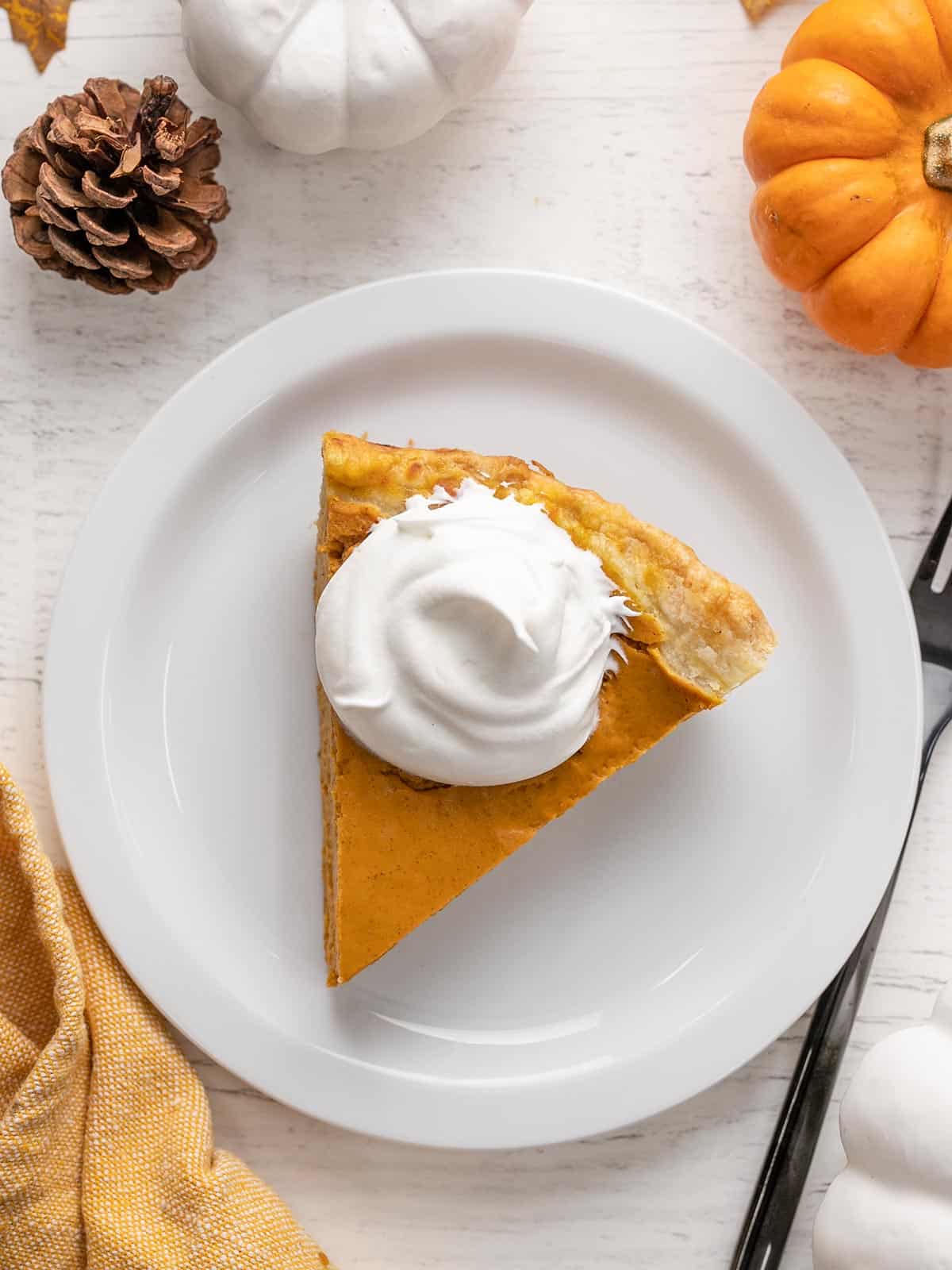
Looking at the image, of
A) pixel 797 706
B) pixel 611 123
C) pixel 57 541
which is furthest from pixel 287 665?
pixel 611 123

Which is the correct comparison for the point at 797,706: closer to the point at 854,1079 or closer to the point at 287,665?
the point at 854,1079

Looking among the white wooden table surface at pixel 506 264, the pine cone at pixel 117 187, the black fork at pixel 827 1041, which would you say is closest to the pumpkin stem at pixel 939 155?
the white wooden table surface at pixel 506 264

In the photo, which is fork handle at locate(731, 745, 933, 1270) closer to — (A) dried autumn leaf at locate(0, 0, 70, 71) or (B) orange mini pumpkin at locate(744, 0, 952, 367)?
(B) orange mini pumpkin at locate(744, 0, 952, 367)

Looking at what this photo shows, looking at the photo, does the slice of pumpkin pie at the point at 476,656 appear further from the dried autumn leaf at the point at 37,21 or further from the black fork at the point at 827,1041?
the dried autumn leaf at the point at 37,21

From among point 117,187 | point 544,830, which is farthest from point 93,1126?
point 117,187

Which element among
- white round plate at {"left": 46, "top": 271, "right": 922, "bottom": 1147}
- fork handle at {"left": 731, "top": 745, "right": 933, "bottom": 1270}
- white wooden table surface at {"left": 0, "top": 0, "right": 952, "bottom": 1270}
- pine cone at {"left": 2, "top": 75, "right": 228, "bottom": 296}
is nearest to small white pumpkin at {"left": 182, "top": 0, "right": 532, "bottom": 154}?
pine cone at {"left": 2, "top": 75, "right": 228, "bottom": 296}

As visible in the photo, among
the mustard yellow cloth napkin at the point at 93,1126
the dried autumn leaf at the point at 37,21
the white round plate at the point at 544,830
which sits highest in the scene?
the dried autumn leaf at the point at 37,21
